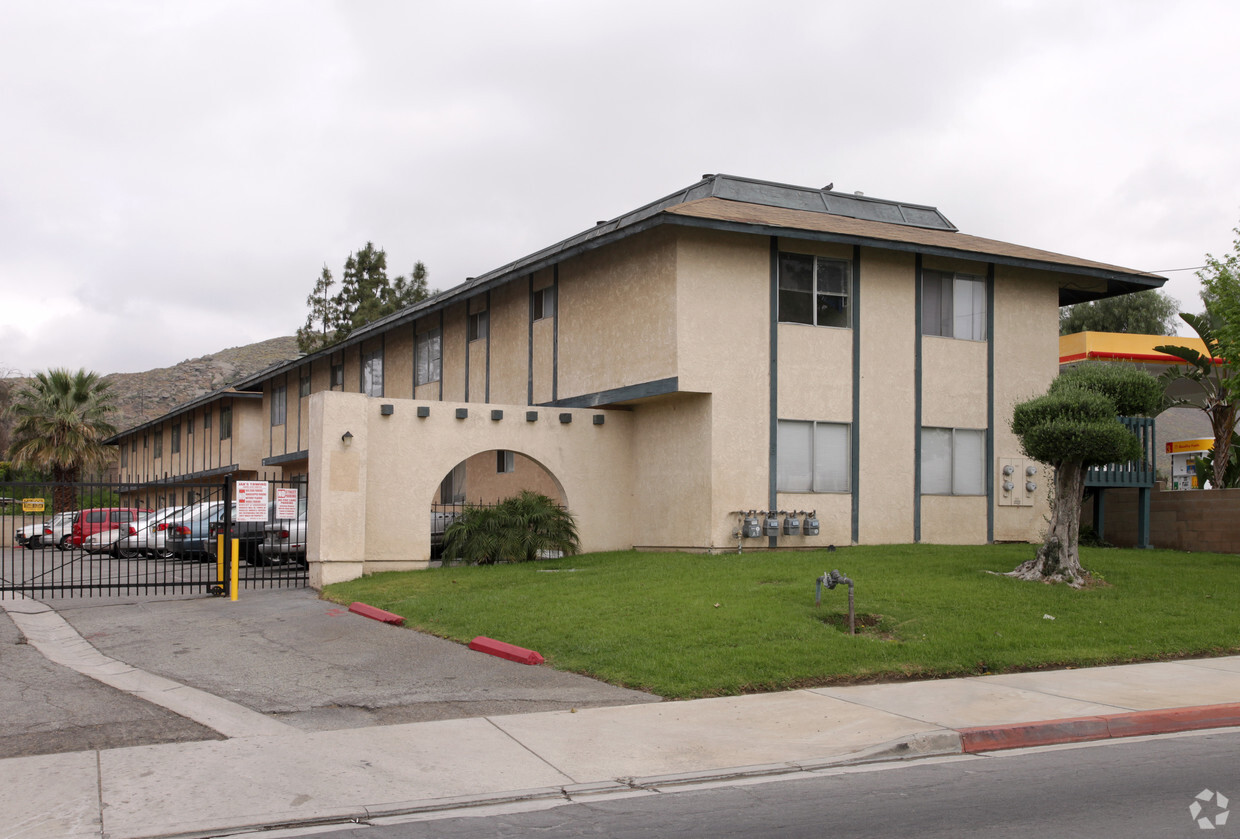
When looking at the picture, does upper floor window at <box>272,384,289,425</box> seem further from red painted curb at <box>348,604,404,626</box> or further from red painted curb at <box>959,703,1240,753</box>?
red painted curb at <box>959,703,1240,753</box>

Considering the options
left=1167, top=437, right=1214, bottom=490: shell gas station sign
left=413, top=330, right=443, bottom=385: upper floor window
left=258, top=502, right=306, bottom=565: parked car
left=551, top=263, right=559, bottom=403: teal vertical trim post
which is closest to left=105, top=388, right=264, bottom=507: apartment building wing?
left=413, top=330, right=443, bottom=385: upper floor window

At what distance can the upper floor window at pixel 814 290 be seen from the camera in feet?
65.5

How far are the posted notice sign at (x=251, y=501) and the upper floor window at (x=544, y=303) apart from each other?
8.42 metres

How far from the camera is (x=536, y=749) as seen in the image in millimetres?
8055

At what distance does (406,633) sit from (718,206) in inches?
412

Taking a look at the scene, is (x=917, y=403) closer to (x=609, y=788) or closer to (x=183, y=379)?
(x=609, y=788)

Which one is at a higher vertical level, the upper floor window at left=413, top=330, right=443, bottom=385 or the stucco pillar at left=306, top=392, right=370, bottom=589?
the upper floor window at left=413, top=330, right=443, bottom=385

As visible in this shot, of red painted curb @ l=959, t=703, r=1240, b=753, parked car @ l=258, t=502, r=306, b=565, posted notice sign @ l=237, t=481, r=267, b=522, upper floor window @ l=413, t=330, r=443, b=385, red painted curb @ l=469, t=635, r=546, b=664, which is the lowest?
red painted curb @ l=959, t=703, r=1240, b=753

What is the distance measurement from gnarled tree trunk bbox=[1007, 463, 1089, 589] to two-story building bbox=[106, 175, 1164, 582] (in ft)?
16.3

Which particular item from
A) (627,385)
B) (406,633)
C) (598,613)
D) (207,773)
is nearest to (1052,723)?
(598,613)

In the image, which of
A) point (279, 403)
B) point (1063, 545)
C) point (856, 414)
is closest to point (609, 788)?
point (1063, 545)

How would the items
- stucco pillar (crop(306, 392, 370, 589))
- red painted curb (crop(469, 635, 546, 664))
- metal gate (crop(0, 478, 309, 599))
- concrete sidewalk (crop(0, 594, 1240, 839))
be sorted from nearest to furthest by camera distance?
concrete sidewalk (crop(0, 594, 1240, 839)), red painted curb (crop(469, 635, 546, 664)), metal gate (crop(0, 478, 309, 599)), stucco pillar (crop(306, 392, 370, 589))

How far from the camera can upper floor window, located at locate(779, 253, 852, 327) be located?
1995cm

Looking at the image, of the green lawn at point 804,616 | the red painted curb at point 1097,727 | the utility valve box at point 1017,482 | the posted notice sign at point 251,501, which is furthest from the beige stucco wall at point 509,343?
the red painted curb at point 1097,727
